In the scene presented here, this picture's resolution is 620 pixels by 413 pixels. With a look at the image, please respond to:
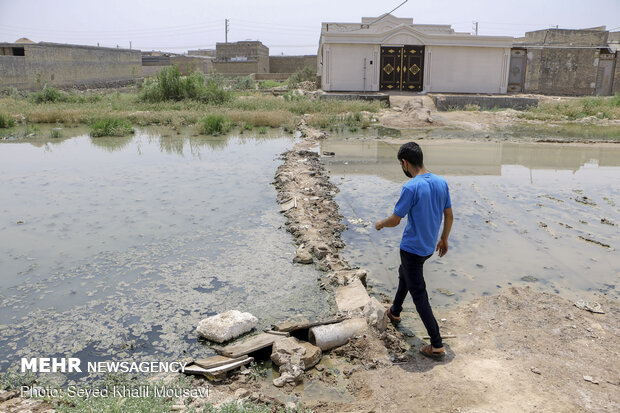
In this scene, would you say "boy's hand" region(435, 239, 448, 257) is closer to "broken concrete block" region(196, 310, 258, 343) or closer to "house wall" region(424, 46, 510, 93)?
"broken concrete block" region(196, 310, 258, 343)

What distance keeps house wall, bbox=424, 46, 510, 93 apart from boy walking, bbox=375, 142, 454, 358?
2511cm

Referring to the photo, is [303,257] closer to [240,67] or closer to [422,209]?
[422,209]

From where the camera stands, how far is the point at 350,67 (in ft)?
88.3

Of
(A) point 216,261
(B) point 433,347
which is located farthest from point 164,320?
(B) point 433,347

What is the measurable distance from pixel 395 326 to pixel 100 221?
4.74 metres

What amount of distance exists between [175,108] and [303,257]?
17928 millimetres

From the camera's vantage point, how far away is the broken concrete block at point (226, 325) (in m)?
4.03

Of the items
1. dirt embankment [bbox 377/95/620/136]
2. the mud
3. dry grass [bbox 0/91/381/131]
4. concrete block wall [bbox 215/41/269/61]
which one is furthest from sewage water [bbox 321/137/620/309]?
concrete block wall [bbox 215/41/269/61]

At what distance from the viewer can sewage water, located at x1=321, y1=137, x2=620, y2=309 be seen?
532cm

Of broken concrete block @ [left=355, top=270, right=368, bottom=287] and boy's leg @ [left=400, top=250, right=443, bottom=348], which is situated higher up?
boy's leg @ [left=400, top=250, right=443, bottom=348]

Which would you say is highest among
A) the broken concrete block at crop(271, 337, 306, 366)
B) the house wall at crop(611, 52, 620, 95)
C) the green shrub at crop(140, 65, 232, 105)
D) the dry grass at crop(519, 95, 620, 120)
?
the house wall at crop(611, 52, 620, 95)

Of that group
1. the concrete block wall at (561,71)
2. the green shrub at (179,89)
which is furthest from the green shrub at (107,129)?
the concrete block wall at (561,71)

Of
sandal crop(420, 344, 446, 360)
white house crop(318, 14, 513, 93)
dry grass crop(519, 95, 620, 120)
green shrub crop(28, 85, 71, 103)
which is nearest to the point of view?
sandal crop(420, 344, 446, 360)

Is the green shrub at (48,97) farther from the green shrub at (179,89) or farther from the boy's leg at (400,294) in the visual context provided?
the boy's leg at (400,294)
